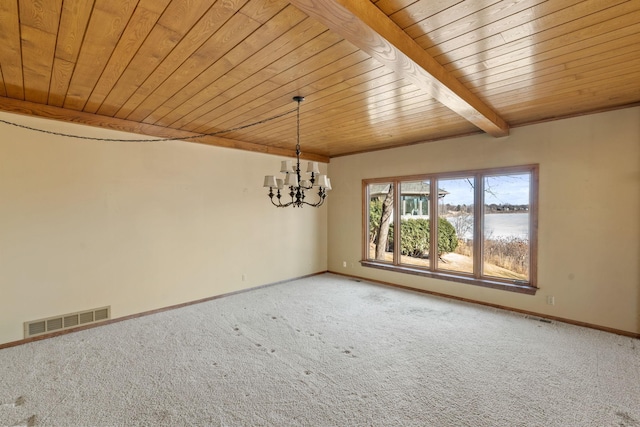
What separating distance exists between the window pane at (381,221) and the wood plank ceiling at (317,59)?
208 cm

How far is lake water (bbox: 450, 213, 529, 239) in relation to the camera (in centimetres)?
420

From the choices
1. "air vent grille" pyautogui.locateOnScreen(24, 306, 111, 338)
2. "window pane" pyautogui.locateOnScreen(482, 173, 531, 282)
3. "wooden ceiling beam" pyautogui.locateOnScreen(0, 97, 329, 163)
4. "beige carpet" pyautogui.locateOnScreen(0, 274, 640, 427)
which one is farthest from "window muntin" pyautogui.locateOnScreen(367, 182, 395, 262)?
"air vent grille" pyautogui.locateOnScreen(24, 306, 111, 338)

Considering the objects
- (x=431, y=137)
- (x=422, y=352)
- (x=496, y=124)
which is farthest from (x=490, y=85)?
(x=422, y=352)

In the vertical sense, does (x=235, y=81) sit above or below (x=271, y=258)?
above

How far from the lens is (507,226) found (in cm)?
436

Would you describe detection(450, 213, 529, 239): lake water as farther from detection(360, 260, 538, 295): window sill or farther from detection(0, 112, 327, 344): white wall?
detection(0, 112, 327, 344): white wall

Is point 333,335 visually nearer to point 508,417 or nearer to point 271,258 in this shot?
point 508,417

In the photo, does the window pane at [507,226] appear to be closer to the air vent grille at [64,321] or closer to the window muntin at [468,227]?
the window muntin at [468,227]

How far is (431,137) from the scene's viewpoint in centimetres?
489

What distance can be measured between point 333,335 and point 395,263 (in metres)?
2.53

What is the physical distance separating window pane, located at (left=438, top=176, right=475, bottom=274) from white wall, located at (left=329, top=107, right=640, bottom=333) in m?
0.37

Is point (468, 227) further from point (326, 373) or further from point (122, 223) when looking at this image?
point (122, 223)

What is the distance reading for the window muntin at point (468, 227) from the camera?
4.21 m

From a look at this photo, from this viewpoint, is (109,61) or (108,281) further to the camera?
(108,281)
